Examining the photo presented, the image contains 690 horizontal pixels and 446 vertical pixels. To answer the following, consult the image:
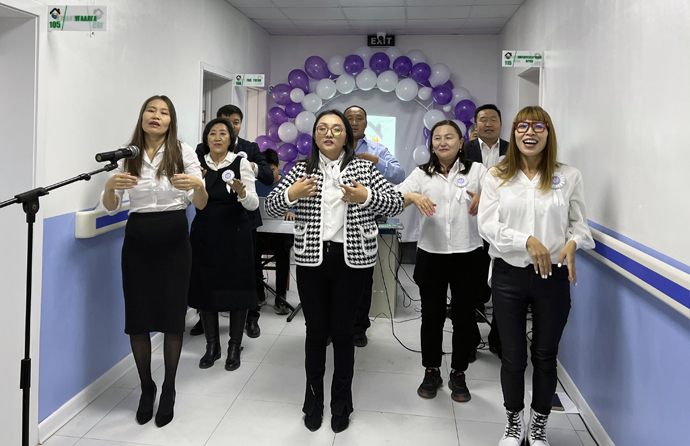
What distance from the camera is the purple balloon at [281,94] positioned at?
20.5ft

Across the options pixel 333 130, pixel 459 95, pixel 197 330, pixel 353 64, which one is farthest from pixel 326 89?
pixel 333 130

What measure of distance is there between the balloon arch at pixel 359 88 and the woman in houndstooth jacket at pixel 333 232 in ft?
12.5

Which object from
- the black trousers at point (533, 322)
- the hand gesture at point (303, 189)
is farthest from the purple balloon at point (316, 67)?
the black trousers at point (533, 322)

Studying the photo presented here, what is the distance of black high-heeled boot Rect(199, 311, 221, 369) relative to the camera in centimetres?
321

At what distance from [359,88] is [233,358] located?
413 centimetres

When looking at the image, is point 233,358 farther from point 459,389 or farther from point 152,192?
point 459,389

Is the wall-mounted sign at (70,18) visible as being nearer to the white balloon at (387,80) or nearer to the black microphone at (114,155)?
the black microphone at (114,155)

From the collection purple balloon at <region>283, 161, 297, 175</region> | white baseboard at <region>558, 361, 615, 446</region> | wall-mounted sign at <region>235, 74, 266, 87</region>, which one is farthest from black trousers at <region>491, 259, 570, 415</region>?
purple balloon at <region>283, 161, 297, 175</region>

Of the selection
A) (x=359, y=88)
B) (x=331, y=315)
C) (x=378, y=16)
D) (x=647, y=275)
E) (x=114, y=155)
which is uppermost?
(x=378, y=16)

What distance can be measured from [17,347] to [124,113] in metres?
1.42

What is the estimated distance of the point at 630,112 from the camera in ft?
7.03

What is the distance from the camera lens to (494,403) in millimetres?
2766

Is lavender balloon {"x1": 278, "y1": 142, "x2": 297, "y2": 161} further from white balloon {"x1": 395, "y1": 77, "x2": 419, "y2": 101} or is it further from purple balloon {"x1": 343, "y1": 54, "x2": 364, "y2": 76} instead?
white balloon {"x1": 395, "y1": 77, "x2": 419, "y2": 101}

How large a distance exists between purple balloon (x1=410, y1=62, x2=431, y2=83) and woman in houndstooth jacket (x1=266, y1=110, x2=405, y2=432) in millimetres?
4010
